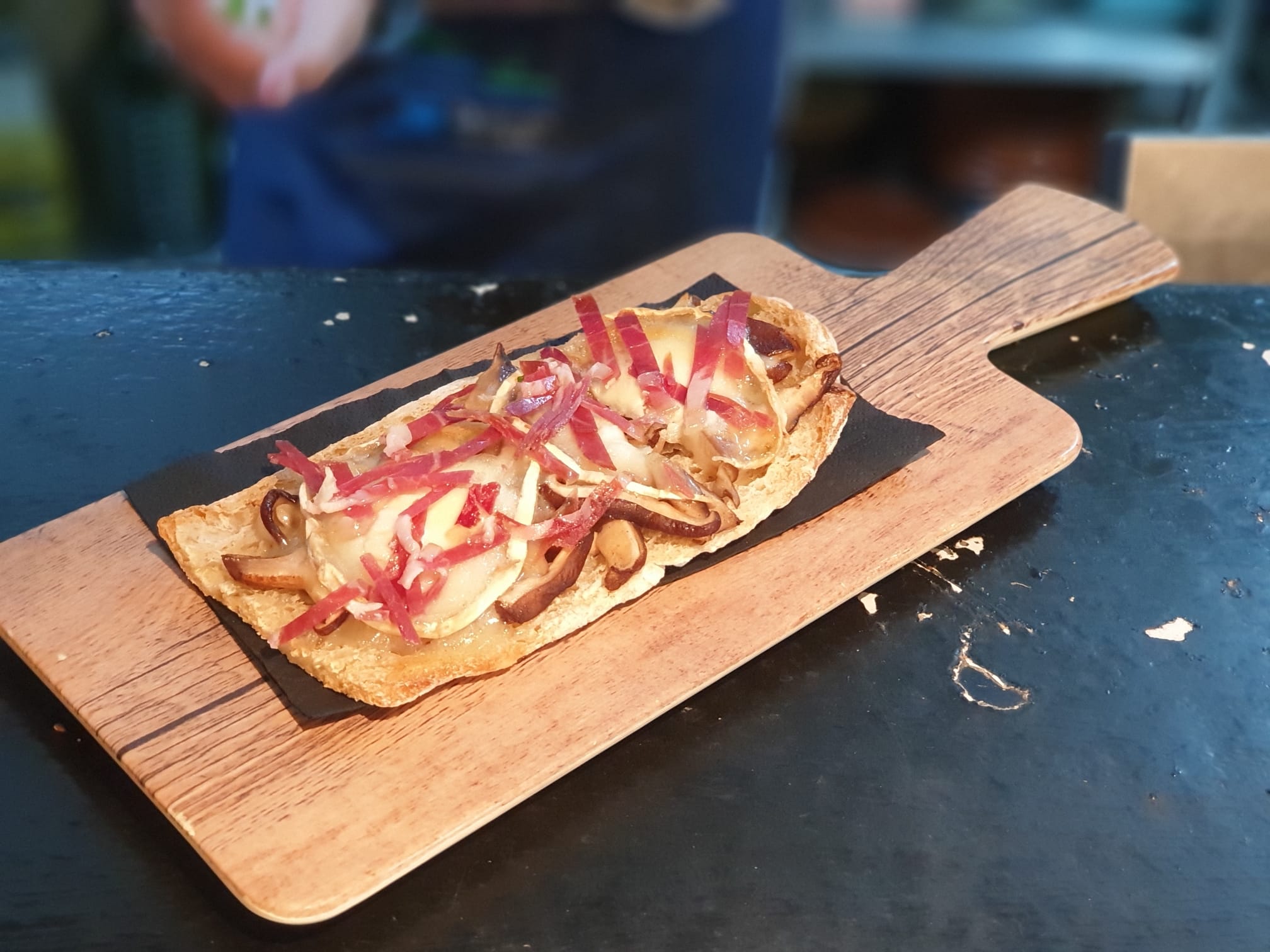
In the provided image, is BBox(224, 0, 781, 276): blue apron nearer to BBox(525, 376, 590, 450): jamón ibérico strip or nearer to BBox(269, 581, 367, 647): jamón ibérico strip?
BBox(525, 376, 590, 450): jamón ibérico strip

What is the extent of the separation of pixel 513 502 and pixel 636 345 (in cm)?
48

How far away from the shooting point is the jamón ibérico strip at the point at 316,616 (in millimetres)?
1846

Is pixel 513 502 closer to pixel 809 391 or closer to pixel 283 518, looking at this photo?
pixel 283 518

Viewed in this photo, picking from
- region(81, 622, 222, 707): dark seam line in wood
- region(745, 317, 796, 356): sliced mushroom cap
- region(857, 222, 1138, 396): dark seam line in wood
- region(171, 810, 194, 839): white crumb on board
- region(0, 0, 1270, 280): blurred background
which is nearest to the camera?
region(171, 810, 194, 839): white crumb on board

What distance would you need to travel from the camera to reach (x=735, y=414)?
2.26m

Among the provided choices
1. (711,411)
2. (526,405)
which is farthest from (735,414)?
(526,405)

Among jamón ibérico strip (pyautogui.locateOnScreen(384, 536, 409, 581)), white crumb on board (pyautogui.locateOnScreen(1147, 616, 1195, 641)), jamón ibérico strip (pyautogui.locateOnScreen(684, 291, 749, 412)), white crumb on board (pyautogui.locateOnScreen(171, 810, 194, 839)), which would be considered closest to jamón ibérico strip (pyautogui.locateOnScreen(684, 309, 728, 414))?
jamón ibérico strip (pyautogui.locateOnScreen(684, 291, 749, 412))

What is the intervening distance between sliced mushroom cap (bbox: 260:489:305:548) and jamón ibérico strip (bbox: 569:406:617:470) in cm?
51

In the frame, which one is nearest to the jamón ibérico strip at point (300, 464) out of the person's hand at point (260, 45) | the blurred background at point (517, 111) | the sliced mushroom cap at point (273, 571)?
the sliced mushroom cap at point (273, 571)

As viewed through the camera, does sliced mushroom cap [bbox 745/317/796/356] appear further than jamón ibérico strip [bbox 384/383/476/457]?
Yes

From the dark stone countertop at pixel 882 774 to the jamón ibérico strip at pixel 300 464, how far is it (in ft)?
1.78

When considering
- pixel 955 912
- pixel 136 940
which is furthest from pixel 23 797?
pixel 955 912

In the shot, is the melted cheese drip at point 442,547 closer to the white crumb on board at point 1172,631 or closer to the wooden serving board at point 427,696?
the wooden serving board at point 427,696

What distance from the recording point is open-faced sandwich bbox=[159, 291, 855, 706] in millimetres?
1878
